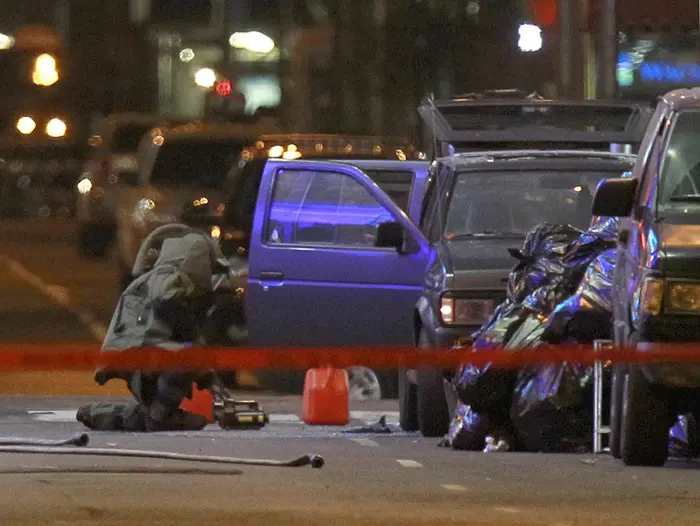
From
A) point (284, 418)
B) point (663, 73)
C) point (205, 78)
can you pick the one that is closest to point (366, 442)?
point (284, 418)

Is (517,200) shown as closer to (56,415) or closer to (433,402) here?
(433,402)

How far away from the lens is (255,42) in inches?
2144

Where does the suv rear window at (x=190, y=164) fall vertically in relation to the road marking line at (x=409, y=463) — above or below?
above

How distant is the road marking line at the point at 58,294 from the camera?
23750mm

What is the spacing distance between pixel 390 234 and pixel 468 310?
161 centimetres

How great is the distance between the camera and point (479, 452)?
1213 centimetres

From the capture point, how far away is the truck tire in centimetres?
1345

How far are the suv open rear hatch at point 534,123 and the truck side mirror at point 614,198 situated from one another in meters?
4.97

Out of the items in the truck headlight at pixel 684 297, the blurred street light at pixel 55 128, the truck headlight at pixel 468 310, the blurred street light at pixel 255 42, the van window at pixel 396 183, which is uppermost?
the blurred street light at pixel 255 42

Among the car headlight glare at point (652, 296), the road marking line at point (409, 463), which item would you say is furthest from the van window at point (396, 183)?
the car headlight glare at point (652, 296)

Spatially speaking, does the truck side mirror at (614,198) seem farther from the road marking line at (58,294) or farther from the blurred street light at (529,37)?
the blurred street light at (529,37)

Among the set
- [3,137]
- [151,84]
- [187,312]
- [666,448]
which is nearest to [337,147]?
[187,312]

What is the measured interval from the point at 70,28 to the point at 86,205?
121ft

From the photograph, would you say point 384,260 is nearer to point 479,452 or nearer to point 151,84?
point 479,452
